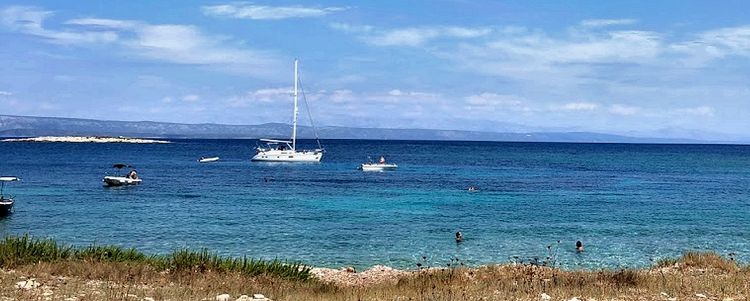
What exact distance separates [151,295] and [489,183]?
6053cm

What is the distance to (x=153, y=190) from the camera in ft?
194

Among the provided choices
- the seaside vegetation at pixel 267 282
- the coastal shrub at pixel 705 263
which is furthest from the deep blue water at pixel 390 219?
the seaside vegetation at pixel 267 282

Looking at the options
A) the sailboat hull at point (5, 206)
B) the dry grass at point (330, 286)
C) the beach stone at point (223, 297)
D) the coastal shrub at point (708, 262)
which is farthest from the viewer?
the sailboat hull at point (5, 206)

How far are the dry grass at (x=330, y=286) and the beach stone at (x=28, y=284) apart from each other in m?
0.13

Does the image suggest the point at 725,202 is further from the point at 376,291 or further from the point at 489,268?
the point at 376,291

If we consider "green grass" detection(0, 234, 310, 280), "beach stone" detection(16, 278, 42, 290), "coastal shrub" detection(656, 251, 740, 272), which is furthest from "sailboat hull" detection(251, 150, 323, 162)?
"beach stone" detection(16, 278, 42, 290)

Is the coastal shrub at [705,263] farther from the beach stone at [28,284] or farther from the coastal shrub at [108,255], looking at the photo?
the beach stone at [28,284]

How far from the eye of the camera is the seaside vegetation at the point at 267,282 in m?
12.7

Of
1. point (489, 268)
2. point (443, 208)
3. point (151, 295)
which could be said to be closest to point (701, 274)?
point (489, 268)

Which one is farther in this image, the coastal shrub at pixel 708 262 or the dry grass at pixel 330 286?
the coastal shrub at pixel 708 262

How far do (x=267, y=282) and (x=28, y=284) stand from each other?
15.0 feet

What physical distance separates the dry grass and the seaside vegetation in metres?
0.01

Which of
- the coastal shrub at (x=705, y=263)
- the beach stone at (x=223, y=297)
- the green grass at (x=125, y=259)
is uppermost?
the beach stone at (x=223, y=297)

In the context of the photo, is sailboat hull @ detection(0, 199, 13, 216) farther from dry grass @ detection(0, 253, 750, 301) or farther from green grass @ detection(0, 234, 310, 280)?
dry grass @ detection(0, 253, 750, 301)
